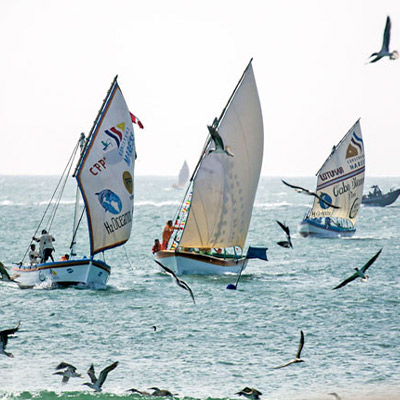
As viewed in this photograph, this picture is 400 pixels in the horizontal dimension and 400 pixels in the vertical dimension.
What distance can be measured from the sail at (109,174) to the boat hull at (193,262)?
465 centimetres

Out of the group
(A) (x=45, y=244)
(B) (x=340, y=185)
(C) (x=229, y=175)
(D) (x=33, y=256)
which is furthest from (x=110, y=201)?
(B) (x=340, y=185)

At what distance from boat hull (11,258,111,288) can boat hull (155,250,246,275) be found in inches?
205

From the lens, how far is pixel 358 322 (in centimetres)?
3291

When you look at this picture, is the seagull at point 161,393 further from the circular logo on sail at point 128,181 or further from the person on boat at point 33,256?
the circular logo on sail at point 128,181

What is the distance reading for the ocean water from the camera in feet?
80.2

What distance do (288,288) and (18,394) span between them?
2126 cm

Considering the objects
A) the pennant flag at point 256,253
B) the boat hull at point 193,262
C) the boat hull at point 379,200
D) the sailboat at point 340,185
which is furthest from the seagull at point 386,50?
the boat hull at point 379,200

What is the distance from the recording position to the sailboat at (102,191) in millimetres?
36750

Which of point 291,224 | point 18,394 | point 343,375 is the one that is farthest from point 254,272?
point 291,224

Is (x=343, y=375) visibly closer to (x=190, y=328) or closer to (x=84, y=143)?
(x=190, y=328)

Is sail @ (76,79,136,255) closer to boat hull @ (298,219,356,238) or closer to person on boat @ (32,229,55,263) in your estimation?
person on boat @ (32,229,55,263)

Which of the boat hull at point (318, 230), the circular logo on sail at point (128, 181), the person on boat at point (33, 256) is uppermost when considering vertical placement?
the circular logo on sail at point (128, 181)

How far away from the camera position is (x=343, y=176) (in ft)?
248

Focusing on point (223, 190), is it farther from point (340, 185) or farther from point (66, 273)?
point (340, 185)
